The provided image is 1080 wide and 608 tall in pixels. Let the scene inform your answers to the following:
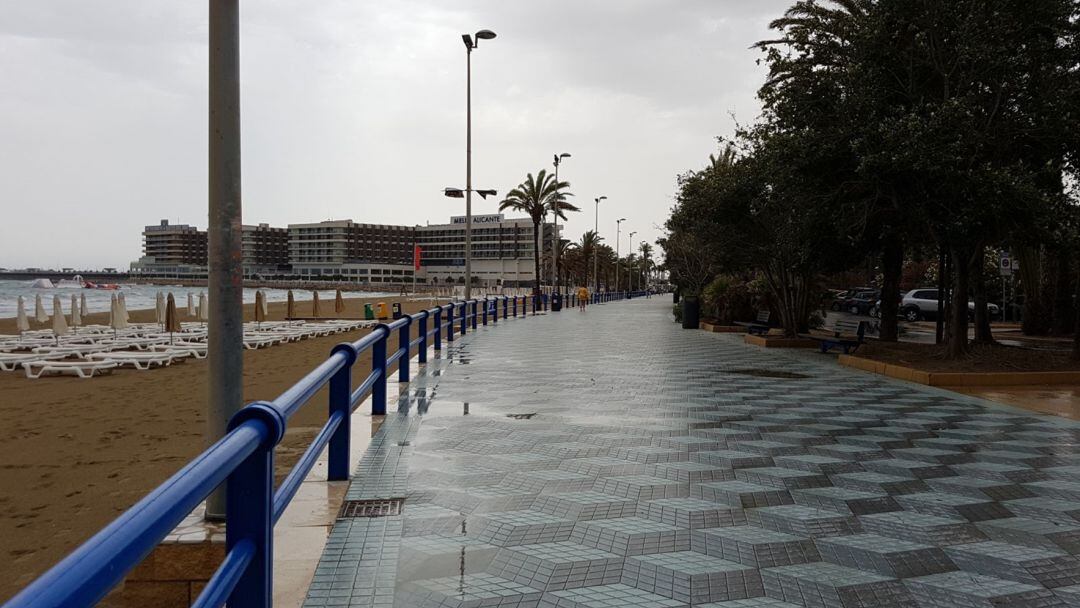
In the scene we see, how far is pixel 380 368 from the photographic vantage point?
23.5 feet

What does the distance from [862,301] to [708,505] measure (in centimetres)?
3853

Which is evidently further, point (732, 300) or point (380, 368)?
point (732, 300)

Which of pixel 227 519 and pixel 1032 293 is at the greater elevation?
pixel 1032 293

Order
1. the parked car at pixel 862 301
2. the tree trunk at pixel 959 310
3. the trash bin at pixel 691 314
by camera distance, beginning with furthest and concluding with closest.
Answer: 1. the parked car at pixel 862 301
2. the trash bin at pixel 691 314
3. the tree trunk at pixel 959 310

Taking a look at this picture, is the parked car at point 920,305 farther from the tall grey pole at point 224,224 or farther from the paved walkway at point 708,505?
the tall grey pole at point 224,224

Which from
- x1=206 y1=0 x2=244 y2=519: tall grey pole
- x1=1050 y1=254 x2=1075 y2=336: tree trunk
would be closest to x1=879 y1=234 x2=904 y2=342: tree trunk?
x1=1050 y1=254 x2=1075 y2=336: tree trunk

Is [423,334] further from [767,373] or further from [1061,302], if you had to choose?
[1061,302]

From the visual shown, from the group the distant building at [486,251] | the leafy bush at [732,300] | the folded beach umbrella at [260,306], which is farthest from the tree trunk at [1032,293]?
the distant building at [486,251]

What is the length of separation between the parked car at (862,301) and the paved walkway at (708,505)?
31.5 meters

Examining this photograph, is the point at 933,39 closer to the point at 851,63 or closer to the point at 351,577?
the point at 851,63

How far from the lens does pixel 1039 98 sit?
1241cm

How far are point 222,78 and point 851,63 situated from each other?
12.4 m

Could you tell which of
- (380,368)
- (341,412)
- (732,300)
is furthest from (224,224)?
(732,300)

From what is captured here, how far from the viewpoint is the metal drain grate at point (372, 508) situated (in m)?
4.61
